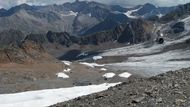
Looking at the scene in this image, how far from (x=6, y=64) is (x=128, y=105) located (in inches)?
4103

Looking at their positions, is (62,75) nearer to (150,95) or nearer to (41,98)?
(41,98)

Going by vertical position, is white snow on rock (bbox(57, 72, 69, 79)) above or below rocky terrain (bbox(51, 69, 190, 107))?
below

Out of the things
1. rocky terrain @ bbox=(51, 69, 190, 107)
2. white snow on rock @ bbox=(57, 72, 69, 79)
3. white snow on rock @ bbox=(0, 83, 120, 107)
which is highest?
rocky terrain @ bbox=(51, 69, 190, 107)

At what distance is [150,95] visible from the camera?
20.1 m

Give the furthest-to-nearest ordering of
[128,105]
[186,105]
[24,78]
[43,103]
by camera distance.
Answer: [24,78], [43,103], [128,105], [186,105]

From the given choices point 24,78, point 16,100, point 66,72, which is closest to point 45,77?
point 24,78

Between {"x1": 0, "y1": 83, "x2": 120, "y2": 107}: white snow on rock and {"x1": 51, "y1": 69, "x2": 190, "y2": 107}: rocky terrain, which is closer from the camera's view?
{"x1": 51, "y1": 69, "x2": 190, "y2": 107}: rocky terrain

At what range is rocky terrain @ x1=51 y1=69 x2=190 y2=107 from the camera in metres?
19.0

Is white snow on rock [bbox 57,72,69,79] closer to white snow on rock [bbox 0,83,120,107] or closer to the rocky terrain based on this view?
white snow on rock [bbox 0,83,120,107]

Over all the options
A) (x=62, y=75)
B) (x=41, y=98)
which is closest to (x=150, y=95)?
(x=41, y=98)

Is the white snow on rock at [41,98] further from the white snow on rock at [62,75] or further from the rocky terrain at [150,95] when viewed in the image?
the white snow on rock at [62,75]

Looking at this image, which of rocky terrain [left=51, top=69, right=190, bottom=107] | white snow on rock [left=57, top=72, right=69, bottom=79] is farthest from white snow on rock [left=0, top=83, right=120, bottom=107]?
white snow on rock [left=57, top=72, right=69, bottom=79]

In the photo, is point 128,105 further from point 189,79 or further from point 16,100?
point 16,100

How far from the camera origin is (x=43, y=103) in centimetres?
4088
